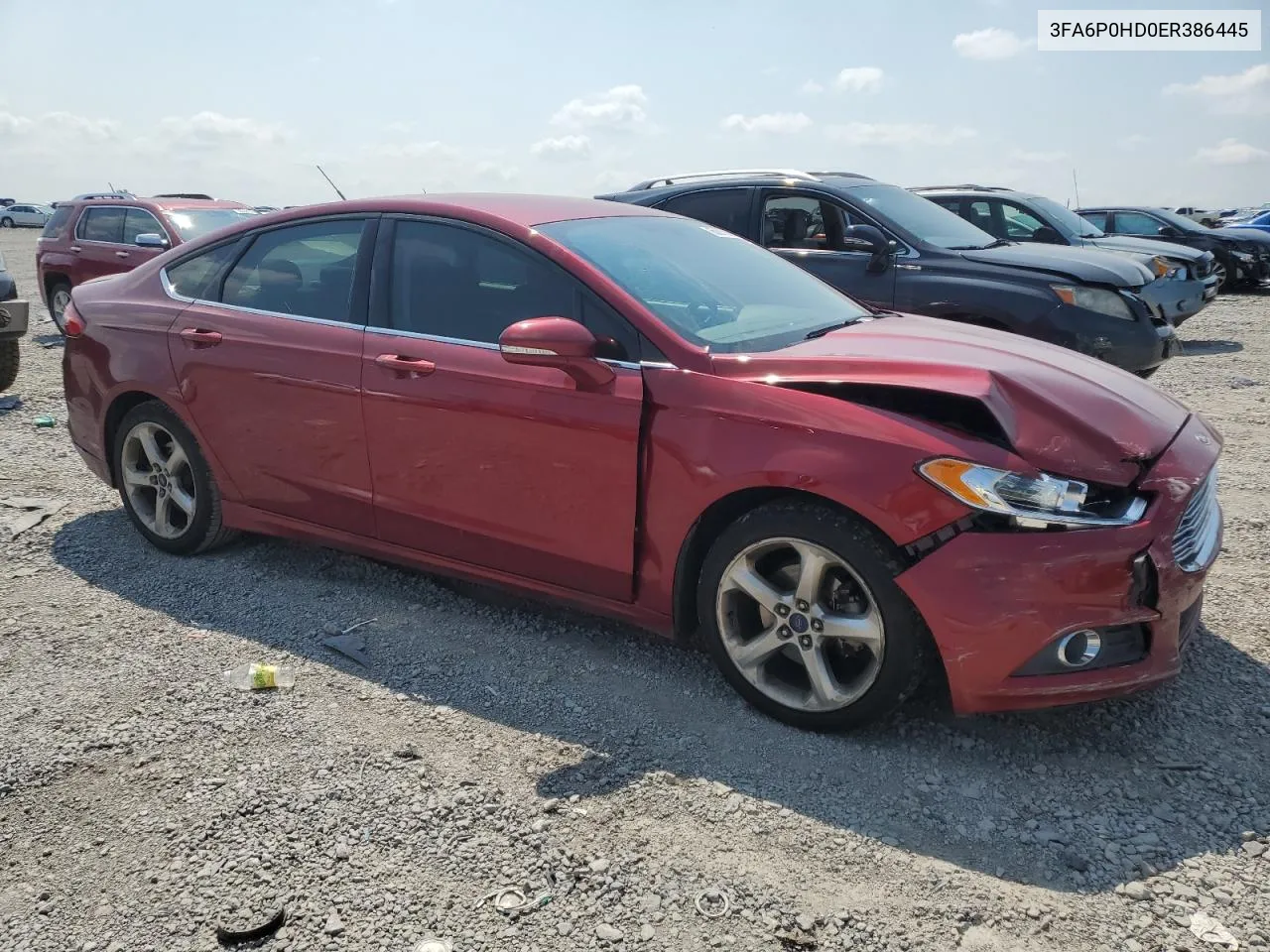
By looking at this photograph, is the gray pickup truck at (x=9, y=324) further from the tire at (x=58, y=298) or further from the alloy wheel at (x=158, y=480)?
the tire at (x=58, y=298)

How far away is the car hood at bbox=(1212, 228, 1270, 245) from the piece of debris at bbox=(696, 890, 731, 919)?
17.9 meters

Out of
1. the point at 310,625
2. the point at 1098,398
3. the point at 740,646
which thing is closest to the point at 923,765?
the point at 740,646

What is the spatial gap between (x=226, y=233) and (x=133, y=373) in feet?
2.44

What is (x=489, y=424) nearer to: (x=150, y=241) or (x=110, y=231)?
(x=150, y=241)

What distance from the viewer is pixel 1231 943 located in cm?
236

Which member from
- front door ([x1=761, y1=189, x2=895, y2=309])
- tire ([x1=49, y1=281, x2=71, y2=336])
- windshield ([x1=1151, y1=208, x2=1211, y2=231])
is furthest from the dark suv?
tire ([x1=49, y1=281, x2=71, y2=336])

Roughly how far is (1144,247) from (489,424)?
36.1 feet

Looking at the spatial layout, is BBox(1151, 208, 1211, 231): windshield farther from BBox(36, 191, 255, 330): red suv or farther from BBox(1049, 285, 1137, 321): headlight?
BBox(36, 191, 255, 330): red suv

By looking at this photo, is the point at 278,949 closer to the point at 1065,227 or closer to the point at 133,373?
the point at 133,373

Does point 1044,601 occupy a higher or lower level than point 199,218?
lower

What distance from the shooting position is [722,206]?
782 centimetres

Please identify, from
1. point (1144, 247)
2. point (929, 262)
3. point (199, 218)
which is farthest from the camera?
point (1144, 247)

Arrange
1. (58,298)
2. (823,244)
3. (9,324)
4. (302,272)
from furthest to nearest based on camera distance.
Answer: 1. (58,298)
2. (9,324)
3. (823,244)
4. (302,272)

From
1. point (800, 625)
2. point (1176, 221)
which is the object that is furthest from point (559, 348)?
point (1176, 221)
